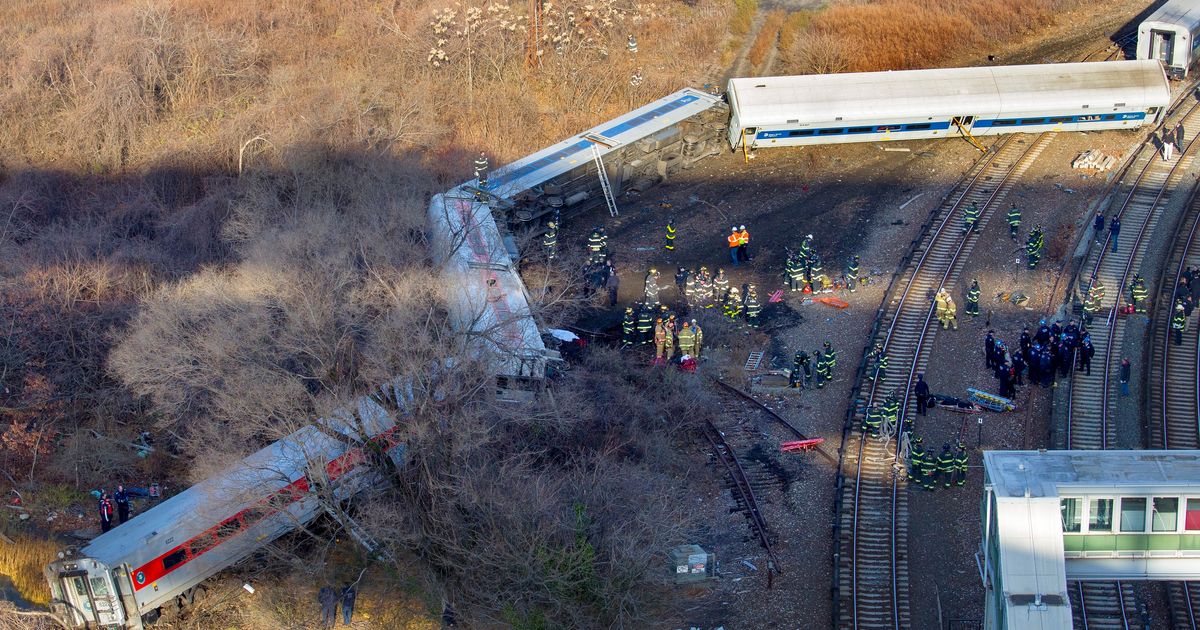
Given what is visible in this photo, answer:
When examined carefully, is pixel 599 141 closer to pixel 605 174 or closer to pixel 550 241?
pixel 605 174

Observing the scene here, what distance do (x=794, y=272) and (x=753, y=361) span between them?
2.95 metres

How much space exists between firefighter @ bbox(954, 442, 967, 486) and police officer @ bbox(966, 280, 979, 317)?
5064 millimetres

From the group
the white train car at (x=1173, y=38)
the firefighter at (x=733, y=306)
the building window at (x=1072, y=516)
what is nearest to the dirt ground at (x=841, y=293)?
the firefighter at (x=733, y=306)

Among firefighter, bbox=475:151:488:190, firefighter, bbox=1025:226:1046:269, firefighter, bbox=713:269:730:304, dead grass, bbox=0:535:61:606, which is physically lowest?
dead grass, bbox=0:535:61:606

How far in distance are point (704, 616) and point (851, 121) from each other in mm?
16593

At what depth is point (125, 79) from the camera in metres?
34.2

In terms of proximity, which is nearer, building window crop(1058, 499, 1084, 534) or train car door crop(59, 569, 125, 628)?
building window crop(1058, 499, 1084, 534)

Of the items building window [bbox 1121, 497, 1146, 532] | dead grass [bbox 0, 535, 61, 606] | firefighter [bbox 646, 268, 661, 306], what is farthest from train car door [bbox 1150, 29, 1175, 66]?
dead grass [bbox 0, 535, 61, 606]

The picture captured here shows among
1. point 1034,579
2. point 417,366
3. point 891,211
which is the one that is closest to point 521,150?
point 891,211

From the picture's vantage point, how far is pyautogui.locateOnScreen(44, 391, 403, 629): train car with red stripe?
18.3 meters

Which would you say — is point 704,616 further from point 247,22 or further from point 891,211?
point 247,22

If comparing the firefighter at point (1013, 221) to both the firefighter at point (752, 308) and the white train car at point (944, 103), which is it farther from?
the firefighter at point (752, 308)

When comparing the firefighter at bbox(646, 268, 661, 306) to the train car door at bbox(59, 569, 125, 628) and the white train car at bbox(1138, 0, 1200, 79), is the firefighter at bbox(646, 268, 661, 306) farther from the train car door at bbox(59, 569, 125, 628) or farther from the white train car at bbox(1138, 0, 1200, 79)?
the white train car at bbox(1138, 0, 1200, 79)

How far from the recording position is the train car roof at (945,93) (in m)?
32.2
